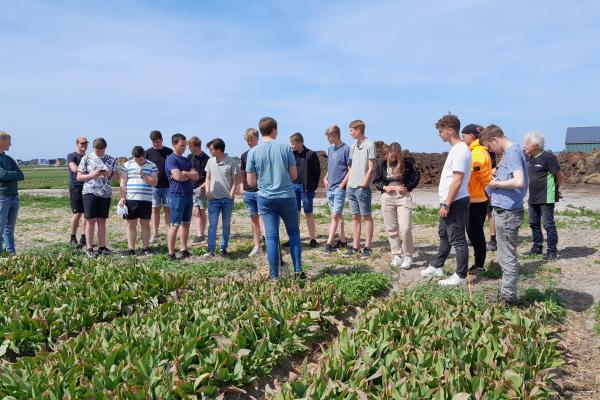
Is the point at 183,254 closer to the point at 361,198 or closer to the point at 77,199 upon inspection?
the point at 77,199

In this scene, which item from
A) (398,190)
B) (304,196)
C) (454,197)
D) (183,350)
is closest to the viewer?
(183,350)

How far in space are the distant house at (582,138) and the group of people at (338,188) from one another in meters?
46.4

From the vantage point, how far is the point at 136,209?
8219 mm

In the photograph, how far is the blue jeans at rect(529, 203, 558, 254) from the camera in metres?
7.41

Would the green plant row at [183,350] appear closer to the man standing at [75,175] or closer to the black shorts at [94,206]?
the black shorts at [94,206]

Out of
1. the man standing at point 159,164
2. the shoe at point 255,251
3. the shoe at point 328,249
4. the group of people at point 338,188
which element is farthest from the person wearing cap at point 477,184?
the man standing at point 159,164

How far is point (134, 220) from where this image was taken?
8273 millimetres

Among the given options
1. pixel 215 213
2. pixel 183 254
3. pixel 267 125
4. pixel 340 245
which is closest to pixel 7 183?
pixel 183 254

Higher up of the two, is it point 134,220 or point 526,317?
point 134,220

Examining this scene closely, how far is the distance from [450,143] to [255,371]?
3.58 meters

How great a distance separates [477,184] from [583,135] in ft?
174

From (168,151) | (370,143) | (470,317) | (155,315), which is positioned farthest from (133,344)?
(168,151)

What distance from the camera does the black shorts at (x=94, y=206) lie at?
26.6 feet

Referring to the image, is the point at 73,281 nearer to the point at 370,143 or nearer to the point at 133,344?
the point at 133,344
